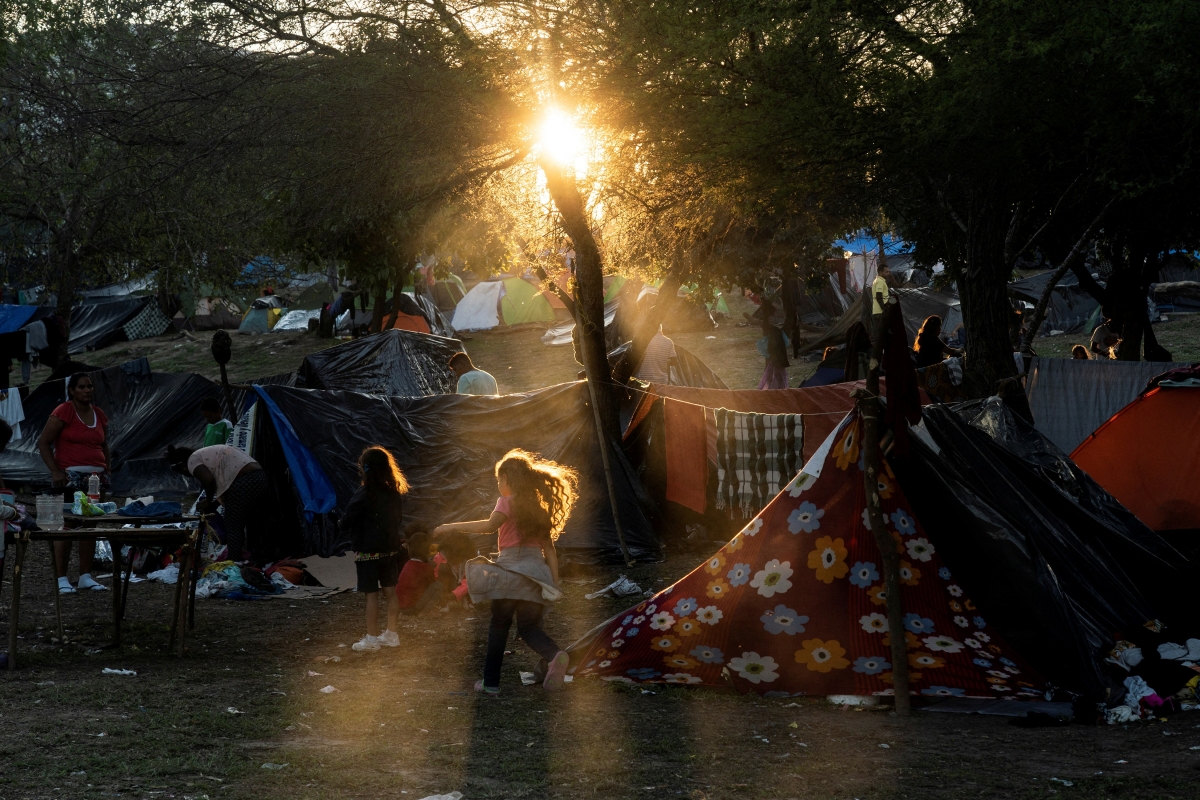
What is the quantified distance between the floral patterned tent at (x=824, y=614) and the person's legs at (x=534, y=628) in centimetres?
42

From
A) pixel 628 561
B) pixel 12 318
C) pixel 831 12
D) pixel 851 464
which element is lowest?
pixel 628 561

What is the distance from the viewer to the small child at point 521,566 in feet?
21.2

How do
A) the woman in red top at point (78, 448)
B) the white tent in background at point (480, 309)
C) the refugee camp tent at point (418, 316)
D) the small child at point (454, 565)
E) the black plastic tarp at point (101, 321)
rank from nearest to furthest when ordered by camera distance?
1. the small child at point (454, 565)
2. the woman in red top at point (78, 448)
3. the refugee camp tent at point (418, 316)
4. the black plastic tarp at point (101, 321)
5. the white tent in background at point (480, 309)

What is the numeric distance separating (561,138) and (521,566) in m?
5.80

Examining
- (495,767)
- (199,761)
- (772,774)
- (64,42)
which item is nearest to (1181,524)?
(772,774)

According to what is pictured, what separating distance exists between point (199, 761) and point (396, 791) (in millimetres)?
895

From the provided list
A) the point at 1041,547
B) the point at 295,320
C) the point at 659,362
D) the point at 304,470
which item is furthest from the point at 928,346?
the point at 295,320

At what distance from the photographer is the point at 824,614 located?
21.1ft

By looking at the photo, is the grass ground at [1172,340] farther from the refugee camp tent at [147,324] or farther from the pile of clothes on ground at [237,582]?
the refugee camp tent at [147,324]

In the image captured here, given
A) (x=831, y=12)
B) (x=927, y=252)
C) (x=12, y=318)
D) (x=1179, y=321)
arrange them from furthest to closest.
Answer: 1. (x=1179, y=321)
2. (x=12, y=318)
3. (x=927, y=252)
4. (x=831, y=12)

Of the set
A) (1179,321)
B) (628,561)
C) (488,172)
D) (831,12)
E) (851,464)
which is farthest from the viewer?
(1179,321)

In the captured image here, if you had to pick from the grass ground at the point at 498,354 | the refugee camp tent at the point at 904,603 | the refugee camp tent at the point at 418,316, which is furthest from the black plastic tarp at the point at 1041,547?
the refugee camp tent at the point at 418,316

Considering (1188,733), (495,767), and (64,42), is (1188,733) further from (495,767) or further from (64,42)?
(64,42)

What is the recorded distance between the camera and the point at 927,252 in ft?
62.7
